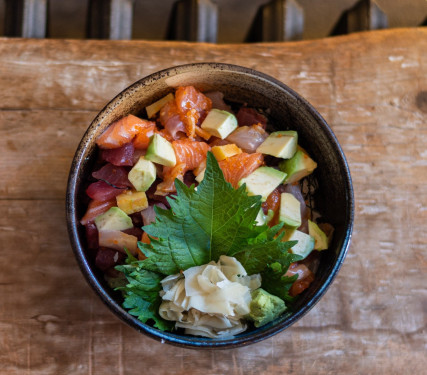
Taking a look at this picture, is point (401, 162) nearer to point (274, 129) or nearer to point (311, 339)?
point (274, 129)

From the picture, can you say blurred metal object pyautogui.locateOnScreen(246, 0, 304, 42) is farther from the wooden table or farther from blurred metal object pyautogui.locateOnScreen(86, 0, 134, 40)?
blurred metal object pyautogui.locateOnScreen(86, 0, 134, 40)

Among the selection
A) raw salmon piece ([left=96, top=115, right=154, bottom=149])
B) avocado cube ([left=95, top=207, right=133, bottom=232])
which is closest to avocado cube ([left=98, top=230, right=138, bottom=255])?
avocado cube ([left=95, top=207, right=133, bottom=232])

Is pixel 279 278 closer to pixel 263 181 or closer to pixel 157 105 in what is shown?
pixel 263 181

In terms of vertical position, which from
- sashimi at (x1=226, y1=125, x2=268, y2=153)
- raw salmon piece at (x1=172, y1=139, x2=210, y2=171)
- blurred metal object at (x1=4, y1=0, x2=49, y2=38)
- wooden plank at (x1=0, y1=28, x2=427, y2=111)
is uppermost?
blurred metal object at (x1=4, y1=0, x2=49, y2=38)

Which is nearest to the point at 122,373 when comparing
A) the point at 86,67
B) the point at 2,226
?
the point at 2,226

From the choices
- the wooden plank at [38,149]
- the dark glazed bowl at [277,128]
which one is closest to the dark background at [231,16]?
the wooden plank at [38,149]

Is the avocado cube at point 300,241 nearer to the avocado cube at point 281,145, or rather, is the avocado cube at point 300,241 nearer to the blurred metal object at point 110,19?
the avocado cube at point 281,145
